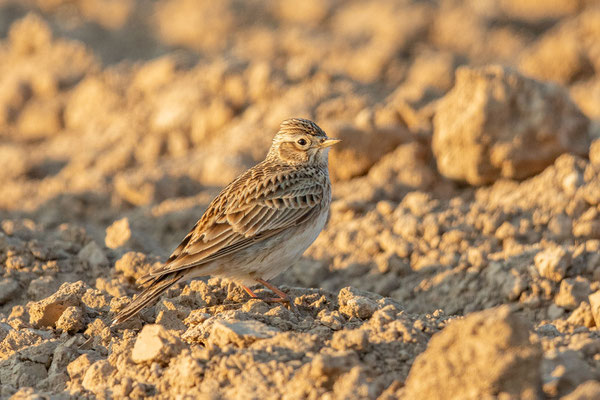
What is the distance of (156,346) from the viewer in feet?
16.9

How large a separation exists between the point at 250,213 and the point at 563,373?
3.00m

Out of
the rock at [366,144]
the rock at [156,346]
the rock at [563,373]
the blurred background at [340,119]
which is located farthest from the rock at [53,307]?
the rock at [366,144]

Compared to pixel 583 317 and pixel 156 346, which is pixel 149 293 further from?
pixel 583 317

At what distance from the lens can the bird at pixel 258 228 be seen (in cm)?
650

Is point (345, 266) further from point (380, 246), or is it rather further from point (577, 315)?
point (577, 315)

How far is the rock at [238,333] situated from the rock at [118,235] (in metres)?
3.39

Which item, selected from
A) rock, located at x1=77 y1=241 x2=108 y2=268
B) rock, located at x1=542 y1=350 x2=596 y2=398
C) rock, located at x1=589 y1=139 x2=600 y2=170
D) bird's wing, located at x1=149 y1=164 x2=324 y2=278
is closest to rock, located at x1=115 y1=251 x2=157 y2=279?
rock, located at x1=77 y1=241 x2=108 y2=268

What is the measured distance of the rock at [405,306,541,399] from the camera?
4199 millimetres

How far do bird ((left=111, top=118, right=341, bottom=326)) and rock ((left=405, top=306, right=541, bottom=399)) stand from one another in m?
2.11

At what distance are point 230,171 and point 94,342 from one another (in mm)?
5283

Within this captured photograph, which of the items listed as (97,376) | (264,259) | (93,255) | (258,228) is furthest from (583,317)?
(93,255)

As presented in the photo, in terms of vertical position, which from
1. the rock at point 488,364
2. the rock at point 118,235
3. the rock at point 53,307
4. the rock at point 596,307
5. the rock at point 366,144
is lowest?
the rock at point 596,307

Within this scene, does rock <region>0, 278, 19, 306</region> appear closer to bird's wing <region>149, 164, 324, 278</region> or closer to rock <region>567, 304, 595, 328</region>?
bird's wing <region>149, 164, 324, 278</region>

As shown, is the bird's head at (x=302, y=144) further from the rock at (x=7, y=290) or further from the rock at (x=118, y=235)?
the rock at (x=7, y=290)
